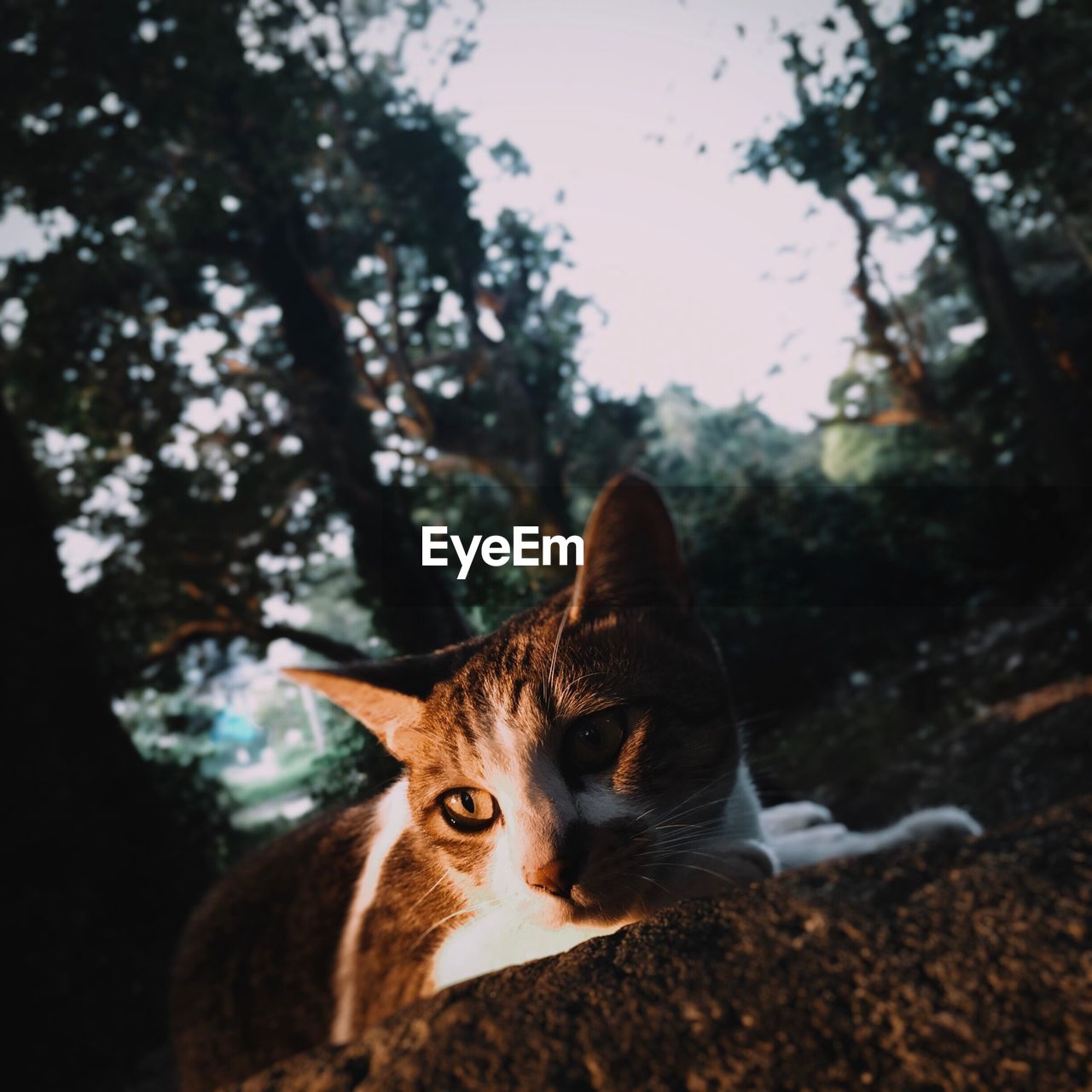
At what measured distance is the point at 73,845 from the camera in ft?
4.68

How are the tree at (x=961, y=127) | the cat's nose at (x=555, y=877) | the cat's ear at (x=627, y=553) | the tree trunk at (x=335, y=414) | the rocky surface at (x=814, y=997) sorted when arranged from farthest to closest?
1. the tree at (x=961, y=127)
2. the tree trunk at (x=335, y=414)
3. the cat's ear at (x=627, y=553)
4. the cat's nose at (x=555, y=877)
5. the rocky surface at (x=814, y=997)

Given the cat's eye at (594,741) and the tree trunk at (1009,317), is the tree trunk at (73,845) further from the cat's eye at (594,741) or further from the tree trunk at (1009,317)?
the tree trunk at (1009,317)

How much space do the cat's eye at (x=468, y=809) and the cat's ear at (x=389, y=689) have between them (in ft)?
0.33

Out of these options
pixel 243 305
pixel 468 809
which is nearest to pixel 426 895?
pixel 468 809

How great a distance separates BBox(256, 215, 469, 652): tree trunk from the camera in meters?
1.44

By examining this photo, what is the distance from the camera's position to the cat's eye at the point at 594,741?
970mm

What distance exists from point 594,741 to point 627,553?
10.8 inches

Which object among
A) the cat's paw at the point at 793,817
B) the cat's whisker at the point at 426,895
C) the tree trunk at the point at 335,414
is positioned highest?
the tree trunk at the point at 335,414

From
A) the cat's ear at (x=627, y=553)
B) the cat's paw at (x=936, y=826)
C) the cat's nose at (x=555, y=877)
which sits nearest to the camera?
the cat's nose at (x=555, y=877)

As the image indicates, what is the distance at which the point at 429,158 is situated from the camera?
155 centimetres

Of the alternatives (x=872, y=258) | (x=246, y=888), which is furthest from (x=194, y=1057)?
(x=872, y=258)

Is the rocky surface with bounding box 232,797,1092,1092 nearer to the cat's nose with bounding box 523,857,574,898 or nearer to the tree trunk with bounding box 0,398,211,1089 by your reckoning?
the cat's nose with bounding box 523,857,574,898

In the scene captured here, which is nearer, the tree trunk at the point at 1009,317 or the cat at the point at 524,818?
the cat at the point at 524,818

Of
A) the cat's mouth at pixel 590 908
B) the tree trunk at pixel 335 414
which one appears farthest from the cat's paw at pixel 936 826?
the tree trunk at pixel 335 414
